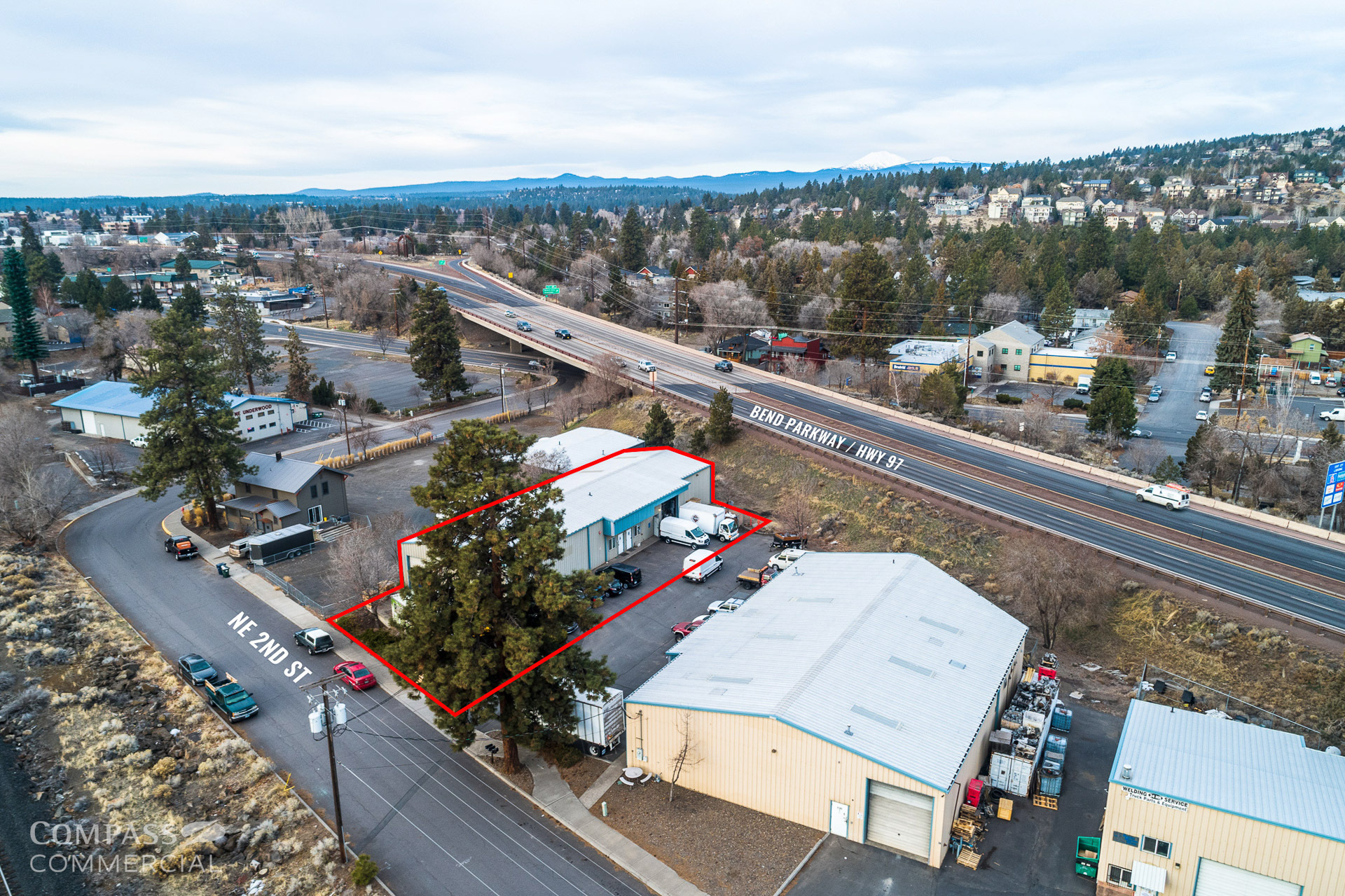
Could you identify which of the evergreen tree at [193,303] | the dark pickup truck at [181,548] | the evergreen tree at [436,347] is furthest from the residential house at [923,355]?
the evergreen tree at [193,303]

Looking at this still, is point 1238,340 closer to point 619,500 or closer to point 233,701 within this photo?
point 619,500

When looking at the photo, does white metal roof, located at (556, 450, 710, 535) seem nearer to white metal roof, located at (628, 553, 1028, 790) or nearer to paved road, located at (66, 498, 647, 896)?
white metal roof, located at (628, 553, 1028, 790)

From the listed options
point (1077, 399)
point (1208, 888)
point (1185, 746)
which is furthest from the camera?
point (1077, 399)

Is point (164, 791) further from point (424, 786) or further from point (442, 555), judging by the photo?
point (442, 555)

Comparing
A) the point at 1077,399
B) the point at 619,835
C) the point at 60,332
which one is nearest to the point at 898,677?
the point at 619,835

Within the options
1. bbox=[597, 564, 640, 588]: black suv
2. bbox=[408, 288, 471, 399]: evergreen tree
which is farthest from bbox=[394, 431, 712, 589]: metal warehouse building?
bbox=[408, 288, 471, 399]: evergreen tree

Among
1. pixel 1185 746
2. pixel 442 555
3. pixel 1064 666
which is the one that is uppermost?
pixel 442 555

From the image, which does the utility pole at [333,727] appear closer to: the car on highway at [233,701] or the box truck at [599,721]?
the box truck at [599,721]
